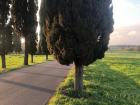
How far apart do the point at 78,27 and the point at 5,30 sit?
2164 centimetres

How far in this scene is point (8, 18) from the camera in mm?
33156

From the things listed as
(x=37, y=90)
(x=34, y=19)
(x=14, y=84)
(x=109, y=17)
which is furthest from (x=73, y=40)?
(x=34, y=19)

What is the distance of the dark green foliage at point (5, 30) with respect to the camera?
3256 centimetres

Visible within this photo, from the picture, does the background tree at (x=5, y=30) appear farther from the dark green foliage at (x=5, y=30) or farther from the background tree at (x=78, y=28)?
the background tree at (x=78, y=28)

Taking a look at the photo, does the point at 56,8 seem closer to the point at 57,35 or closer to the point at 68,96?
the point at 57,35

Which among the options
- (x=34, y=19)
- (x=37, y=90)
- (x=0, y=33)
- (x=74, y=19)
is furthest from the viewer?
(x=34, y=19)

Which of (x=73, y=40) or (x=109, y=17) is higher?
(x=109, y=17)

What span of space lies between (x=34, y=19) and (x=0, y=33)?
5.50 meters

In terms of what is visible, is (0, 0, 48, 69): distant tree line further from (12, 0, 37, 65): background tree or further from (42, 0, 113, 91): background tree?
(42, 0, 113, 91): background tree

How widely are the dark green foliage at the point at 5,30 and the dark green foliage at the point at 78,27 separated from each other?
19.9 m

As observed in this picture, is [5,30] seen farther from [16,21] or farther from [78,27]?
[78,27]

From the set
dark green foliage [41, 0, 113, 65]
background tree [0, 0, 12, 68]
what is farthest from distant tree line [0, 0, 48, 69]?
dark green foliage [41, 0, 113, 65]

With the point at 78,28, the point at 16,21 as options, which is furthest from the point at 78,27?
the point at 16,21

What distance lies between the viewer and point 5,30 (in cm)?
3294
